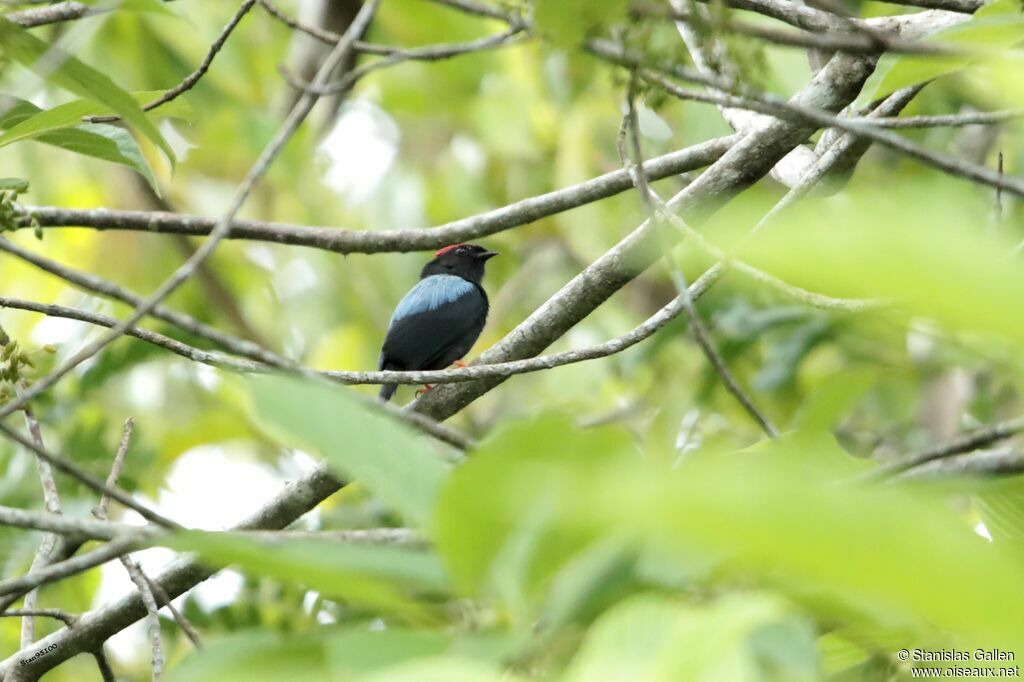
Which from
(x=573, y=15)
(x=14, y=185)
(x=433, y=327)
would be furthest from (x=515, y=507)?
(x=433, y=327)

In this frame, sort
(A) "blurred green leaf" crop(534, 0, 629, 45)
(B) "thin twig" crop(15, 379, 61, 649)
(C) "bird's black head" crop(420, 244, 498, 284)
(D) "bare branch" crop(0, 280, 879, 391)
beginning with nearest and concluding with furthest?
(A) "blurred green leaf" crop(534, 0, 629, 45) → (D) "bare branch" crop(0, 280, 879, 391) → (B) "thin twig" crop(15, 379, 61, 649) → (C) "bird's black head" crop(420, 244, 498, 284)

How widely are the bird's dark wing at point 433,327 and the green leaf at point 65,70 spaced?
4376 mm

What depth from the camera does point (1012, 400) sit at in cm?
682

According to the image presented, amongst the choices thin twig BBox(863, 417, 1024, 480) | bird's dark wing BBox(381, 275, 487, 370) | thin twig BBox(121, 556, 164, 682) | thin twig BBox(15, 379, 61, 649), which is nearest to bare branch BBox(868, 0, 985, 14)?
thin twig BBox(863, 417, 1024, 480)

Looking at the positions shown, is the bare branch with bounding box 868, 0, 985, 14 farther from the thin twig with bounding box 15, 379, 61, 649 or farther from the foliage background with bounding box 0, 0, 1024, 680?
the thin twig with bounding box 15, 379, 61, 649

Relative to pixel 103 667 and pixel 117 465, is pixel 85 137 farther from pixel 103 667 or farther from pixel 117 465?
pixel 103 667

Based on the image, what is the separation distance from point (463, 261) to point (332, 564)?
6548 mm

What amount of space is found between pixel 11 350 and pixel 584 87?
5.54m

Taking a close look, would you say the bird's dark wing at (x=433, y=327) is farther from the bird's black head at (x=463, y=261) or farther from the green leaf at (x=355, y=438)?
the green leaf at (x=355, y=438)

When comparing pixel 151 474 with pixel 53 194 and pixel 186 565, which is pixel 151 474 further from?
pixel 186 565

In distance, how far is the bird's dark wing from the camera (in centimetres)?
648

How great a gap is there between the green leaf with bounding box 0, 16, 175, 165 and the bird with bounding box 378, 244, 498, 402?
4103 millimetres

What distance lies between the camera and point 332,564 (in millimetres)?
952

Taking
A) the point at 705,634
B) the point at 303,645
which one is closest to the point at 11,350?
the point at 303,645
